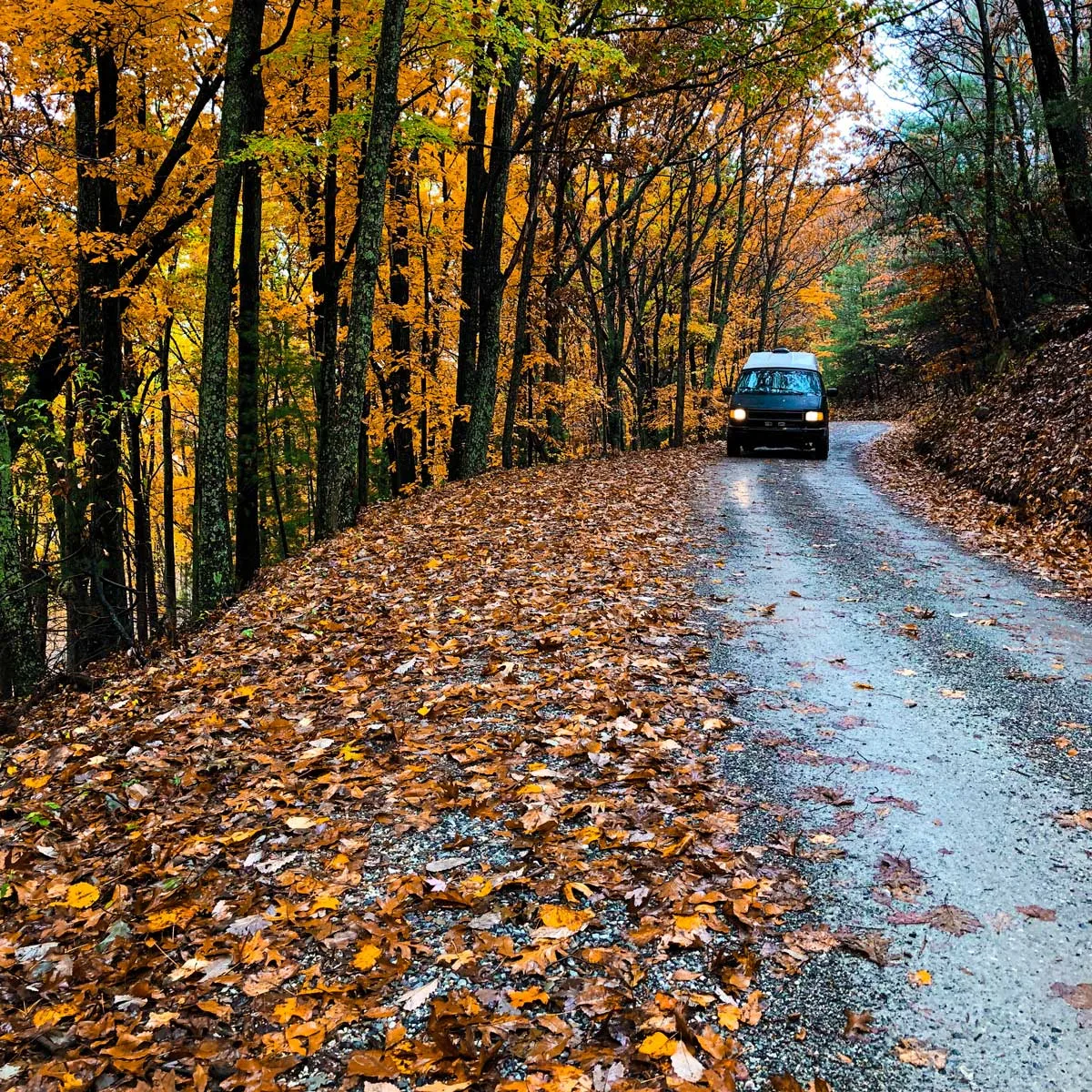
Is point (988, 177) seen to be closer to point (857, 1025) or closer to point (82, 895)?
point (857, 1025)

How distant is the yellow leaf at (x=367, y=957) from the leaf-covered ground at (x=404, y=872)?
1 centimetres

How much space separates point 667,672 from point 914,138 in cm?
1712

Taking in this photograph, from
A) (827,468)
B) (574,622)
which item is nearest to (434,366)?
(827,468)

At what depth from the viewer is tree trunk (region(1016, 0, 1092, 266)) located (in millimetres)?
11969

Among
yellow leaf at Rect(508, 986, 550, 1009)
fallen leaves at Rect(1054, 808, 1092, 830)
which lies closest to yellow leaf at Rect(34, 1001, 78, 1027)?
yellow leaf at Rect(508, 986, 550, 1009)

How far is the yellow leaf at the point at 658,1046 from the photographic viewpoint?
94.7 inches

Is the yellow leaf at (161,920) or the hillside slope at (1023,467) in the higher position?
the hillside slope at (1023,467)

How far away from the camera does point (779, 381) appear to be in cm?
1725

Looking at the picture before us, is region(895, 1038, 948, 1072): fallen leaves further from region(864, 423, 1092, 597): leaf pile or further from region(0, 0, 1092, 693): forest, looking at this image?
region(0, 0, 1092, 693): forest

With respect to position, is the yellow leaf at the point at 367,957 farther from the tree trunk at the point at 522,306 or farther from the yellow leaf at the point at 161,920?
the tree trunk at the point at 522,306

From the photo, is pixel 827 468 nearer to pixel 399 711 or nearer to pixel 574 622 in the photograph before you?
pixel 574 622

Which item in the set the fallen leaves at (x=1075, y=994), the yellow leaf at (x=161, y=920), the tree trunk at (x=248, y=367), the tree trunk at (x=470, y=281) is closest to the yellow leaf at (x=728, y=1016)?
the fallen leaves at (x=1075, y=994)

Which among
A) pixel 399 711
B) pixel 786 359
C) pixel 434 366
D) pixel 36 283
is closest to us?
pixel 399 711

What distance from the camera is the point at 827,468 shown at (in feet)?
53.6
